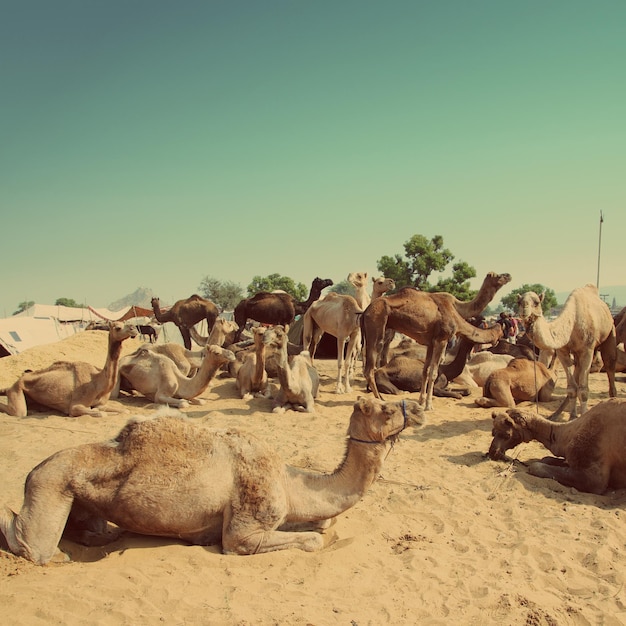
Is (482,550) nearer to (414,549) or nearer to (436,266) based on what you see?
(414,549)

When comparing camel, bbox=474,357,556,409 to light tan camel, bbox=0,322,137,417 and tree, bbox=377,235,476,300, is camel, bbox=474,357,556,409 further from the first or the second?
tree, bbox=377,235,476,300

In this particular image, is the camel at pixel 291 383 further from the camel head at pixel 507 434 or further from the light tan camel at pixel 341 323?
the camel head at pixel 507 434

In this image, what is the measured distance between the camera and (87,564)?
4246 millimetres

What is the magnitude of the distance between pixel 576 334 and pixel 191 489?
25.8 feet

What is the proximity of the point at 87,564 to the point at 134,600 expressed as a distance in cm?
77

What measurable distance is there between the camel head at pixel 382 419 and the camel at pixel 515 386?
6.99m

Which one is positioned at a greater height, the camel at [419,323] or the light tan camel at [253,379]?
the camel at [419,323]

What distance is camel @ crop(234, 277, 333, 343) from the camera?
1808 centimetres

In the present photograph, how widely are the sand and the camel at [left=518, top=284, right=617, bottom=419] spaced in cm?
272

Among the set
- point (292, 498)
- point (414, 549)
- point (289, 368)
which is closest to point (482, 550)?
point (414, 549)

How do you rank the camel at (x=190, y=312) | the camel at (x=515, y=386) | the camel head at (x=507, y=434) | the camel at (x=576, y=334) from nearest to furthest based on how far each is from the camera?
the camel head at (x=507, y=434) → the camel at (x=576, y=334) → the camel at (x=515, y=386) → the camel at (x=190, y=312)

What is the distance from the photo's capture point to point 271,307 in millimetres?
18078

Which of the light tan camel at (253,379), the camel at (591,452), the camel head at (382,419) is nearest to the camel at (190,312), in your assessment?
the light tan camel at (253,379)

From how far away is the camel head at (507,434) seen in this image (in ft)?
24.4
